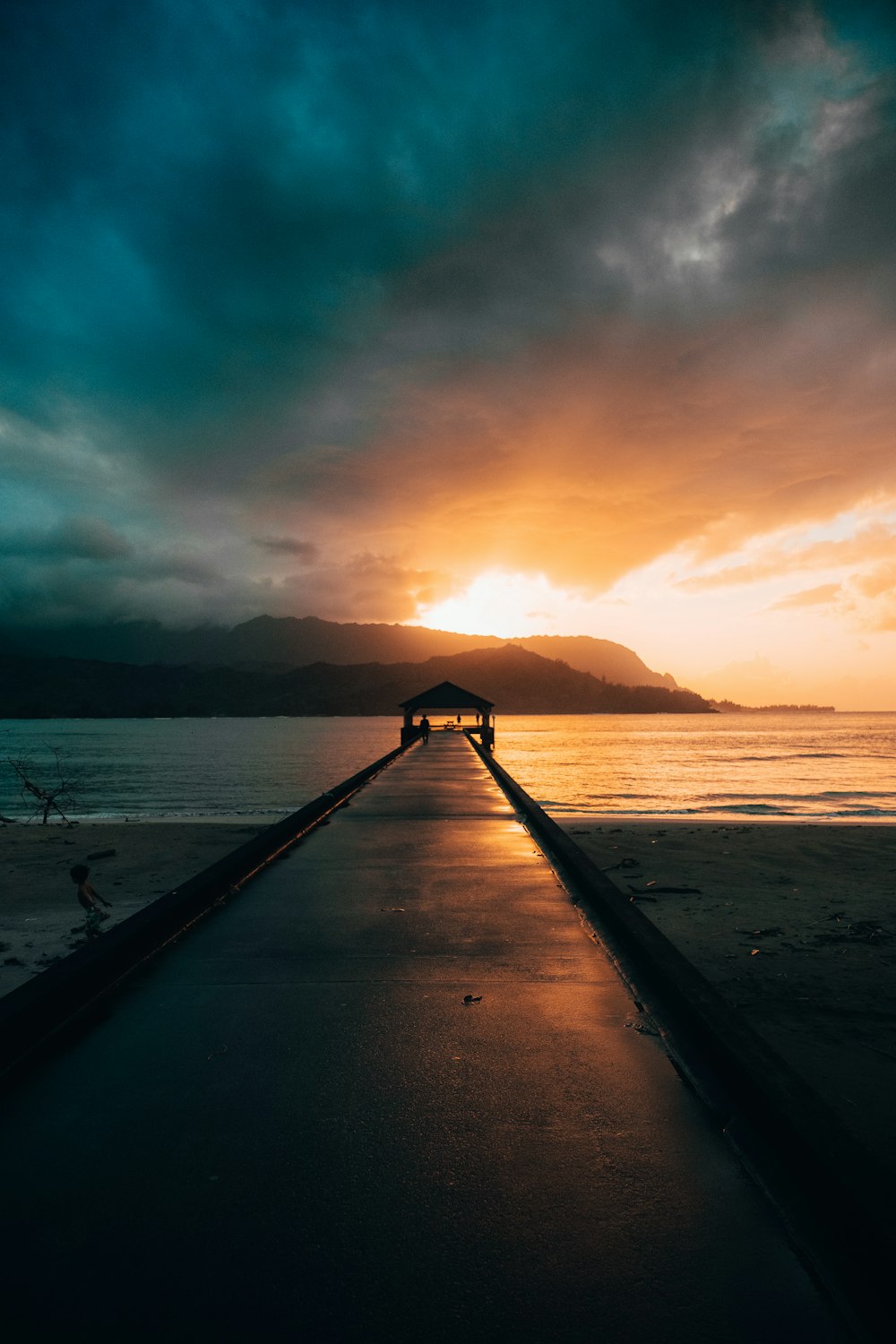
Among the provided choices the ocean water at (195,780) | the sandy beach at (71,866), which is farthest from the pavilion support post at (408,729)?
the sandy beach at (71,866)

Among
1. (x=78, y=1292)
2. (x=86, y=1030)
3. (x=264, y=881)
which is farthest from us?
(x=264, y=881)

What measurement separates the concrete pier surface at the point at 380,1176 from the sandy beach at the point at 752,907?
1.50 metres

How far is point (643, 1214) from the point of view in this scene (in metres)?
2.21

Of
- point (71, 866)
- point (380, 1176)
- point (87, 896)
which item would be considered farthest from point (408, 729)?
point (380, 1176)

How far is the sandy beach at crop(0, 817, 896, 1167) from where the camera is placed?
4871 mm

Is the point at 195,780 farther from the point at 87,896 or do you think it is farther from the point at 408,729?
the point at 87,896

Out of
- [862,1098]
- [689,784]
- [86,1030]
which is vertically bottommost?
[689,784]

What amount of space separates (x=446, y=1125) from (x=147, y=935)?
3.14 m

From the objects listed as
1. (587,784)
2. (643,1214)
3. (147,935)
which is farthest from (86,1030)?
(587,784)

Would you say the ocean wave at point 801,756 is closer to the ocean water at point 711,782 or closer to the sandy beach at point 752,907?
the ocean water at point 711,782

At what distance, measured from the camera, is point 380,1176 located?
7.81ft

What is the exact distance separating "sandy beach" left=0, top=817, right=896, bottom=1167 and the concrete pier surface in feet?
4.94

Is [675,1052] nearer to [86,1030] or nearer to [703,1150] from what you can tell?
[703,1150]

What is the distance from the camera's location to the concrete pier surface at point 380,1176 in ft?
6.09
